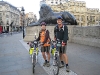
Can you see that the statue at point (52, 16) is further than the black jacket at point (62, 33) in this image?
Yes

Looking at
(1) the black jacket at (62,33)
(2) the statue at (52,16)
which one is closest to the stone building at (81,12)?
(2) the statue at (52,16)

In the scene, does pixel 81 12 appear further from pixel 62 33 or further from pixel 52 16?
pixel 62 33

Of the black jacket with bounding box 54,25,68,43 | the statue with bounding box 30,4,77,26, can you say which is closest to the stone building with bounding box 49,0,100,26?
the statue with bounding box 30,4,77,26

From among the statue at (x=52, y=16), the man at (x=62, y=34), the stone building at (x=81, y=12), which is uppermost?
the stone building at (x=81, y=12)

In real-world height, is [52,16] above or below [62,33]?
above

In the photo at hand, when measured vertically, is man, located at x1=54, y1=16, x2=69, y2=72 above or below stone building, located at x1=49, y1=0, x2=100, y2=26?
below

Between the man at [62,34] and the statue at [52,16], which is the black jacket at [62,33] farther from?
the statue at [52,16]

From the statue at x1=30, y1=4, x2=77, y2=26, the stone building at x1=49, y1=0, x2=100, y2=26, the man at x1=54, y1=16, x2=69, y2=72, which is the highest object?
the stone building at x1=49, y1=0, x2=100, y2=26

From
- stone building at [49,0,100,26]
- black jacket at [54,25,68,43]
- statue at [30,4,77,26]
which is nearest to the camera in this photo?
black jacket at [54,25,68,43]

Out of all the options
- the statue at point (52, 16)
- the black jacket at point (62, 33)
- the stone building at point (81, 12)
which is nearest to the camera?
the black jacket at point (62, 33)

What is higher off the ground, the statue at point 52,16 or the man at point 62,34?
the statue at point 52,16

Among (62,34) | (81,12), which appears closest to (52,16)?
(62,34)

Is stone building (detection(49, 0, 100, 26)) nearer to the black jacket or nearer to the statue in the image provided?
the statue

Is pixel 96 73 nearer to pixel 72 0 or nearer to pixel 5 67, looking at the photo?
pixel 5 67
